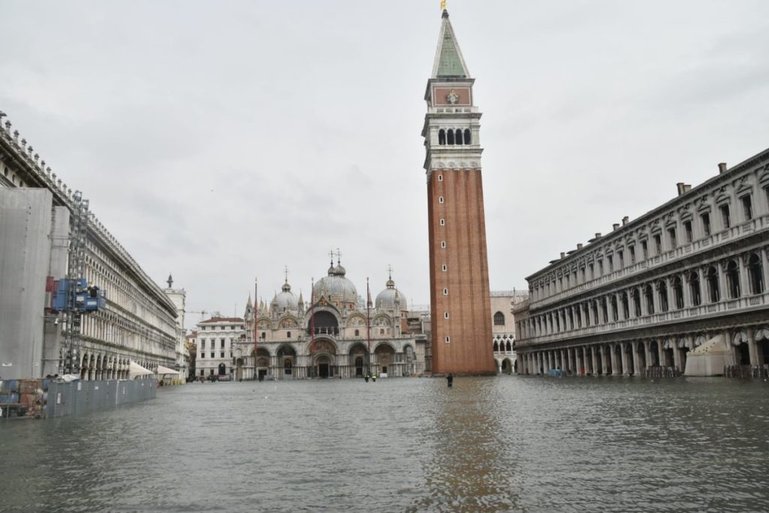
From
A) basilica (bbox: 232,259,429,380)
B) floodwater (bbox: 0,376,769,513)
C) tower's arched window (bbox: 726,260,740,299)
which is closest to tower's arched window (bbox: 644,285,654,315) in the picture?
tower's arched window (bbox: 726,260,740,299)

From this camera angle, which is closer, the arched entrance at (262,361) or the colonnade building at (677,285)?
the colonnade building at (677,285)

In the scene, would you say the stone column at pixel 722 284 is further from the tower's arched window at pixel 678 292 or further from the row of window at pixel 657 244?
the tower's arched window at pixel 678 292

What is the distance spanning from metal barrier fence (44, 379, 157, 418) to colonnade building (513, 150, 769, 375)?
29744mm

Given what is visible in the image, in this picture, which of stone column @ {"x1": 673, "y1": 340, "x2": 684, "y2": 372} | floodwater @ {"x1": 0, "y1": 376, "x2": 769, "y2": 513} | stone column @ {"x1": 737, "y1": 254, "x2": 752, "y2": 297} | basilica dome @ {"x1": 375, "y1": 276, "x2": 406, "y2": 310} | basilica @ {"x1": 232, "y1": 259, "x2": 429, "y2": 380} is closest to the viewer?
floodwater @ {"x1": 0, "y1": 376, "x2": 769, "y2": 513}

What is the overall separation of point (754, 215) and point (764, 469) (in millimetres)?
29893

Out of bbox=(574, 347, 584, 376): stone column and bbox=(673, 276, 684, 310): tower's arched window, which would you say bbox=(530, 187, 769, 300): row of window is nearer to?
bbox=(673, 276, 684, 310): tower's arched window

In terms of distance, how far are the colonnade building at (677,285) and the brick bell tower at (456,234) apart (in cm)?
1303

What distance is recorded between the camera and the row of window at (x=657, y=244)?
126ft

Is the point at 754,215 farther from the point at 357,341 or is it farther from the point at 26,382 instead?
the point at 357,341

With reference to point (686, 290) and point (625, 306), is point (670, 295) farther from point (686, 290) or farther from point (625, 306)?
point (625, 306)

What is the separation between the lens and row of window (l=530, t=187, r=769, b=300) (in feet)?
126

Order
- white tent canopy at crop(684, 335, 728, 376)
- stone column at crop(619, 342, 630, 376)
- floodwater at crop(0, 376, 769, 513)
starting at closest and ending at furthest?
1. floodwater at crop(0, 376, 769, 513)
2. white tent canopy at crop(684, 335, 728, 376)
3. stone column at crop(619, 342, 630, 376)

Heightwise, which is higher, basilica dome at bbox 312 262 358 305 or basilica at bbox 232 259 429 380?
basilica dome at bbox 312 262 358 305

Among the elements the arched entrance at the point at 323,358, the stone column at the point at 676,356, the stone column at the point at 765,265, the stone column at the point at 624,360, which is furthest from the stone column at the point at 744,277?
the arched entrance at the point at 323,358
